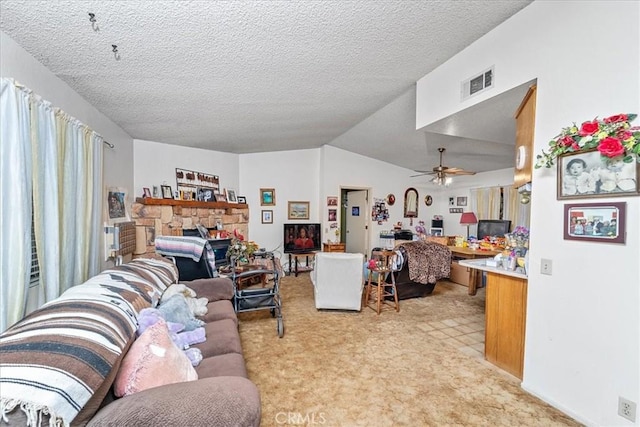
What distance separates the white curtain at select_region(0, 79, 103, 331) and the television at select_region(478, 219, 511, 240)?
21.5 ft

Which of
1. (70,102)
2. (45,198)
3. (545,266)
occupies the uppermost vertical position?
(70,102)

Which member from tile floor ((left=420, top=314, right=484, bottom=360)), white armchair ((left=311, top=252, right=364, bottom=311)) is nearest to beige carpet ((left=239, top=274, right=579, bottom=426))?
tile floor ((left=420, top=314, right=484, bottom=360))

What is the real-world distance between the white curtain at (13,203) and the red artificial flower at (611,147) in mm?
3241

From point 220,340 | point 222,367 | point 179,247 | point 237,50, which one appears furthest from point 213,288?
point 237,50

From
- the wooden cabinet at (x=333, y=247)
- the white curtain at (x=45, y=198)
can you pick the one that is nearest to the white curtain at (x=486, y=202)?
the wooden cabinet at (x=333, y=247)

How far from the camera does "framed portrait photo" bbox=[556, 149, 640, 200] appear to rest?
5.20 ft

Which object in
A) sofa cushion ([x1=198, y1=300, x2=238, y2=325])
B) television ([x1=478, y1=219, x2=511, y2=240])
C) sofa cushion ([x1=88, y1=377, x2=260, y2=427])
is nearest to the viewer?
sofa cushion ([x1=88, y1=377, x2=260, y2=427])

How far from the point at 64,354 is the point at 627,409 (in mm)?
2749

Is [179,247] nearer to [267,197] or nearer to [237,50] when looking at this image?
[237,50]

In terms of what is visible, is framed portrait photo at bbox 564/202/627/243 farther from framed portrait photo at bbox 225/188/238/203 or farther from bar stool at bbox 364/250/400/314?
framed portrait photo at bbox 225/188/238/203

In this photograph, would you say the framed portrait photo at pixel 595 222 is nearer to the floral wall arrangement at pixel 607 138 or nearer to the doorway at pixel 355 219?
the floral wall arrangement at pixel 607 138

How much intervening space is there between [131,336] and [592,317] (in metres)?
2.66

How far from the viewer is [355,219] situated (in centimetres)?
748

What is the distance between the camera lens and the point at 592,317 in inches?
68.8
